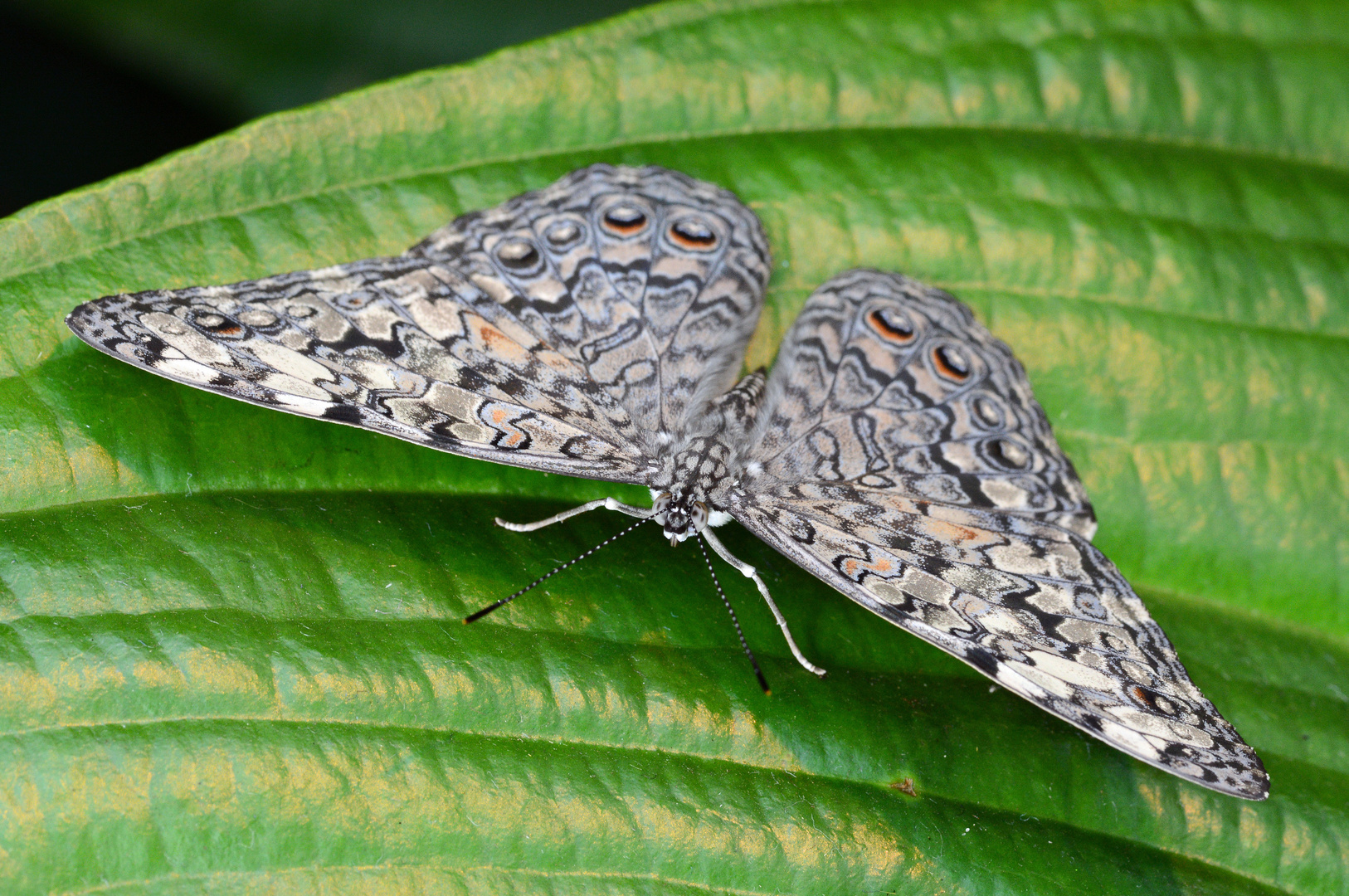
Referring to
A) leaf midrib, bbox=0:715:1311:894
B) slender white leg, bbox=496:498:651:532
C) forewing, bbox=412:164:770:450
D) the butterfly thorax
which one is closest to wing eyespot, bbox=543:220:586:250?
forewing, bbox=412:164:770:450

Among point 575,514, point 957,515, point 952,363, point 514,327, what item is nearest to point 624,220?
point 514,327

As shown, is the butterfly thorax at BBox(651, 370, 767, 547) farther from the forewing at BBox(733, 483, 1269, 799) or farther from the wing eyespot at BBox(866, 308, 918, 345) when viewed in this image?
the wing eyespot at BBox(866, 308, 918, 345)

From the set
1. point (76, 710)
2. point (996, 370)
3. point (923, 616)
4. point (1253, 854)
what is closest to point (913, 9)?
point (996, 370)

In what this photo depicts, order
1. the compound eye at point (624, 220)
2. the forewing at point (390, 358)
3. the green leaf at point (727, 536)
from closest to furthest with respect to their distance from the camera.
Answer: the green leaf at point (727, 536) < the forewing at point (390, 358) < the compound eye at point (624, 220)

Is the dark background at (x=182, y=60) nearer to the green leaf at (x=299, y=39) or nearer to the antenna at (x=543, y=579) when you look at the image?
the green leaf at (x=299, y=39)

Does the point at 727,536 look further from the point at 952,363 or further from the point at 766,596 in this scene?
the point at 952,363

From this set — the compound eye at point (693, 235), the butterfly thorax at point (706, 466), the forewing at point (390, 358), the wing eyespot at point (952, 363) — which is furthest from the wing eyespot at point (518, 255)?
the wing eyespot at point (952, 363)

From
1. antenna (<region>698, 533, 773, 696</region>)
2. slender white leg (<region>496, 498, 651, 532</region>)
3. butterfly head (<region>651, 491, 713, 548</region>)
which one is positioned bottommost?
antenna (<region>698, 533, 773, 696</region>)

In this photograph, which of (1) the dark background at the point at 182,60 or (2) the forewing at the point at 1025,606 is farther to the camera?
(1) the dark background at the point at 182,60
